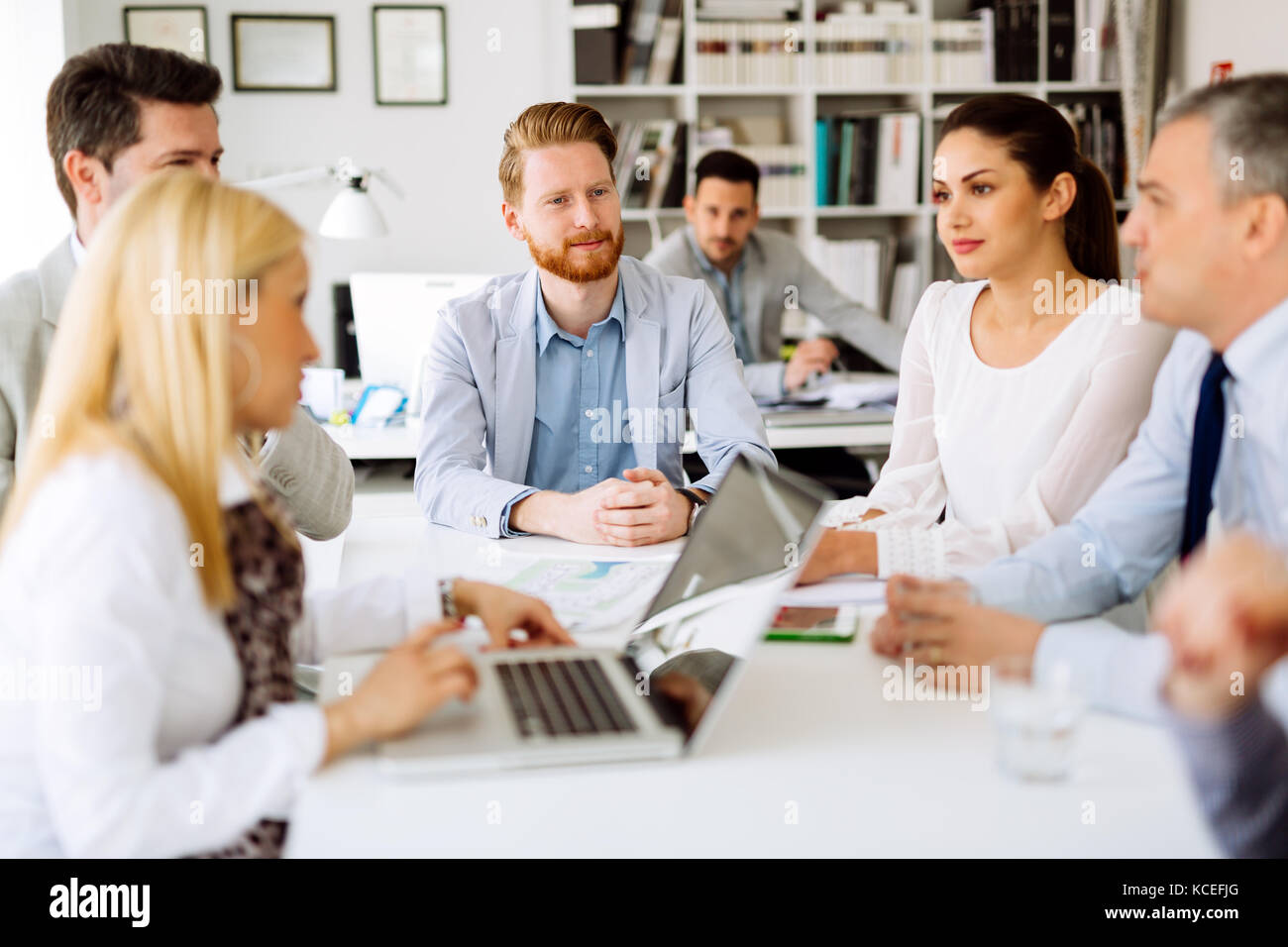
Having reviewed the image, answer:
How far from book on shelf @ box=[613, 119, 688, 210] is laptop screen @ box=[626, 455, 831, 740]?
3.41 m

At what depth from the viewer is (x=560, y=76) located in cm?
470

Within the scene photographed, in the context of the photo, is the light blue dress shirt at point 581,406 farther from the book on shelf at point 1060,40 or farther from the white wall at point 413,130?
the book on shelf at point 1060,40

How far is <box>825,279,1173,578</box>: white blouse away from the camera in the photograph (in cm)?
160

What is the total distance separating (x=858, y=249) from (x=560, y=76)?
1.38m

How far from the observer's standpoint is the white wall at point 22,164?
11.7 ft

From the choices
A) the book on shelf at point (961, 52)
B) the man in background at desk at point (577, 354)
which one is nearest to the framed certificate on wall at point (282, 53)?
the book on shelf at point (961, 52)

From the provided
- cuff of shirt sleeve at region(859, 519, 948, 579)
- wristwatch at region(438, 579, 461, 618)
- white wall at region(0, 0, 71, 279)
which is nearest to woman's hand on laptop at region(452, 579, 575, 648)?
wristwatch at region(438, 579, 461, 618)

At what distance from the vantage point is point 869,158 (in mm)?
4625

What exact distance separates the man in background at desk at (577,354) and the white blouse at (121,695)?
1.14 m

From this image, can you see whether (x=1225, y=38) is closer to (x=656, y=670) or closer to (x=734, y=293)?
(x=734, y=293)

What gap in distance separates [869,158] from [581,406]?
9.27 feet

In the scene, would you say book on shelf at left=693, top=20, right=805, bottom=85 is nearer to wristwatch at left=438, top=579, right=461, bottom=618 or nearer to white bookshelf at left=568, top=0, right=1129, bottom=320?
white bookshelf at left=568, top=0, right=1129, bottom=320

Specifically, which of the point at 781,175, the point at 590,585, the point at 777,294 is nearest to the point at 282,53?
the point at 781,175

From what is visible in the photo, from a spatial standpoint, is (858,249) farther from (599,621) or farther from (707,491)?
(599,621)
